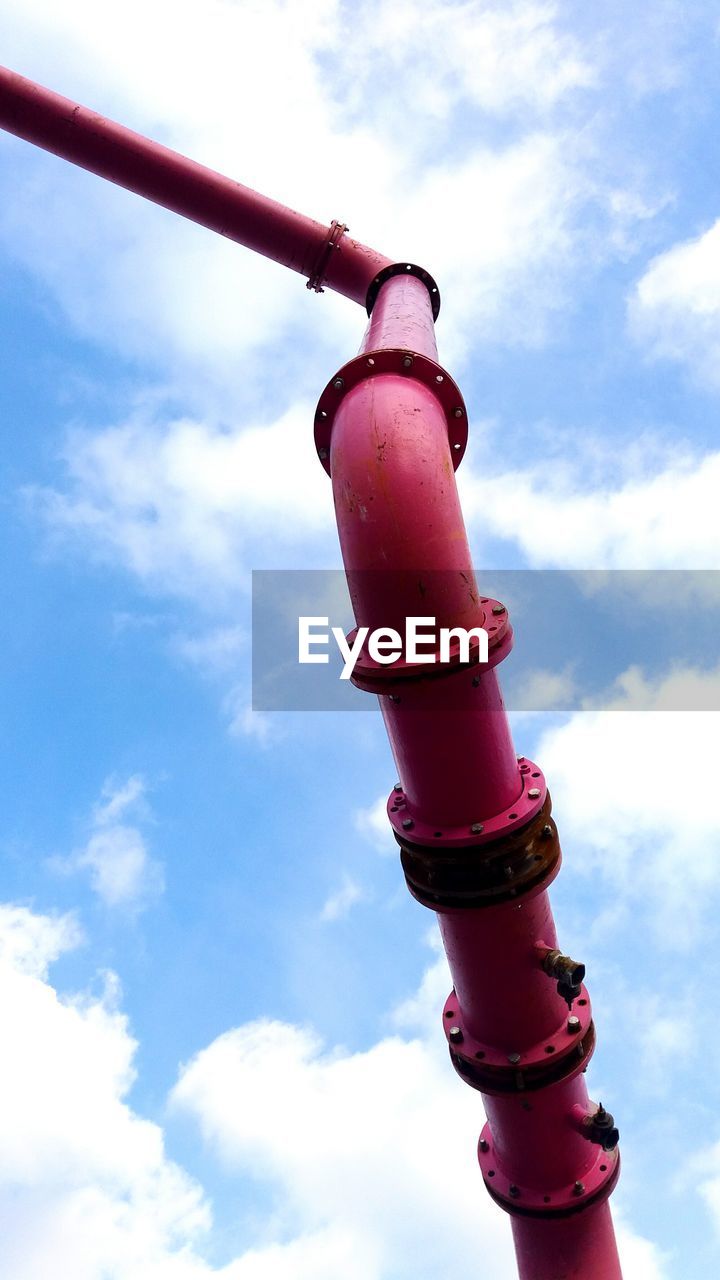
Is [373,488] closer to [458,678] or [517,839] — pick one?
[458,678]

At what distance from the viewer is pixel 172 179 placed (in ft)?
22.0

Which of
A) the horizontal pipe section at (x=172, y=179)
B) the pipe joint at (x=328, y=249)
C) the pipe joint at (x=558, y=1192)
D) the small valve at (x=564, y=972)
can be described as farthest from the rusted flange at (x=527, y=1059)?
the pipe joint at (x=328, y=249)

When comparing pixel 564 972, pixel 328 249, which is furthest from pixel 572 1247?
pixel 328 249

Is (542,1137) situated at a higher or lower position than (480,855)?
lower

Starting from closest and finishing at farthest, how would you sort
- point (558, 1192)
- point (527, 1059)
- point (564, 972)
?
1. point (564, 972)
2. point (527, 1059)
3. point (558, 1192)

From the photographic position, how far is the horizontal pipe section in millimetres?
6602

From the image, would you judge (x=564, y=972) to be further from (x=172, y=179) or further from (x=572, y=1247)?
(x=172, y=179)

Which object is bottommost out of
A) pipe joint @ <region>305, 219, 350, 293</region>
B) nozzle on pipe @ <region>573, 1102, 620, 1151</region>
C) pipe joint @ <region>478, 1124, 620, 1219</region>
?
pipe joint @ <region>478, 1124, 620, 1219</region>

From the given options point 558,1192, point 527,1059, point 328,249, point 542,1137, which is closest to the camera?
point 527,1059

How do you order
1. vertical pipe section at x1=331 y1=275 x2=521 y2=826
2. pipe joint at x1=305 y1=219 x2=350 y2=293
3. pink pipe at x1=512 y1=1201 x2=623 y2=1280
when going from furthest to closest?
pipe joint at x1=305 y1=219 x2=350 y2=293
pink pipe at x1=512 y1=1201 x2=623 y2=1280
vertical pipe section at x1=331 y1=275 x2=521 y2=826

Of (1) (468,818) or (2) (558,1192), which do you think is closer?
(1) (468,818)

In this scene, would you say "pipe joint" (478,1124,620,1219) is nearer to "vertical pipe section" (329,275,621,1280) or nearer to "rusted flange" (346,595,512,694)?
"vertical pipe section" (329,275,621,1280)

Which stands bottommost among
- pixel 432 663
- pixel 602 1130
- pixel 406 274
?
pixel 602 1130

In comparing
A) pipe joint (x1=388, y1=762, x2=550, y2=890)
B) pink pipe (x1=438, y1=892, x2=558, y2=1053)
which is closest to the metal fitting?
pink pipe (x1=438, y1=892, x2=558, y2=1053)
